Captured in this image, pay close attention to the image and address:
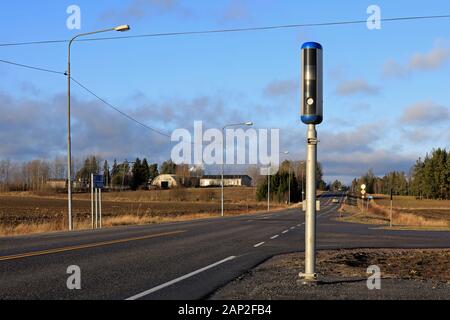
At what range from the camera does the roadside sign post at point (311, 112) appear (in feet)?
32.2

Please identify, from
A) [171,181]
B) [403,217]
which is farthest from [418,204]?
[403,217]

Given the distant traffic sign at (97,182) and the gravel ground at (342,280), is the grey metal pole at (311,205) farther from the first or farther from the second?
the distant traffic sign at (97,182)

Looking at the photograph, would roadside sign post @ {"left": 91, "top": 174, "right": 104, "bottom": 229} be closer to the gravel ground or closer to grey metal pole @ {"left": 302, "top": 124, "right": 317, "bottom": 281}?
the gravel ground

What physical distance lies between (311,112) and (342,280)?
3.37 meters

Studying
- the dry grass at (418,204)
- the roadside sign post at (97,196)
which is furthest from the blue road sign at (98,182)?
→ the dry grass at (418,204)

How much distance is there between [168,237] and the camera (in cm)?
2239

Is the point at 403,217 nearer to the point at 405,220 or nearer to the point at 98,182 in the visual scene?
the point at 405,220

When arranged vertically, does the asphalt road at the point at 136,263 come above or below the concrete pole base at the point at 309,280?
below

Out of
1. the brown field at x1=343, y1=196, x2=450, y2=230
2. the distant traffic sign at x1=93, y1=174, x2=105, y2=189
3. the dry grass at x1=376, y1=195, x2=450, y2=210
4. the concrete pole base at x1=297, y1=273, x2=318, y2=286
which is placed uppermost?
the distant traffic sign at x1=93, y1=174, x2=105, y2=189

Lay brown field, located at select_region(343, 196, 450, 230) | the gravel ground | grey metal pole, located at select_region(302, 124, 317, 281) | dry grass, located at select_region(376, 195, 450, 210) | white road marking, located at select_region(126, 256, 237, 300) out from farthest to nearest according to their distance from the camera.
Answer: dry grass, located at select_region(376, 195, 450, 210) → brown field, located at select_region(343, 196, 450, 230) → grey metal pole, located at select_region(302, 124, 317, 281) → white road marking, located at select_region(126, 256, 237, 300) → the gravel ground

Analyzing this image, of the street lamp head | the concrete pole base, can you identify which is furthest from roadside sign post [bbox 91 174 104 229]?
the concrete pole base

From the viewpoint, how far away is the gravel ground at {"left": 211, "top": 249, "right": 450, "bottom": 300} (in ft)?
30.1
